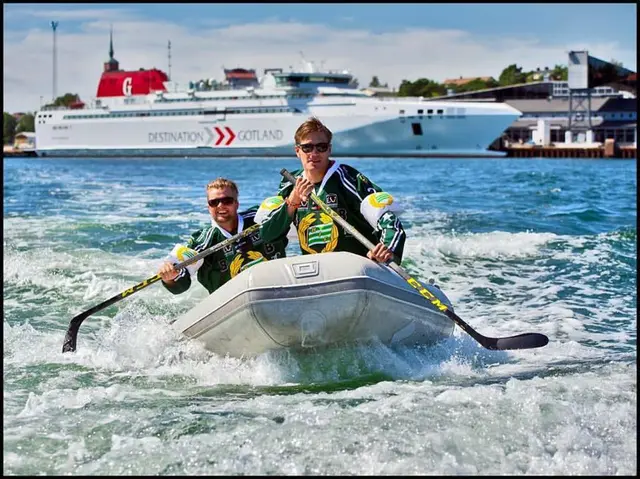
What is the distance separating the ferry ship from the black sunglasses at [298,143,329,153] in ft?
182

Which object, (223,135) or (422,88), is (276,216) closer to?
(223,135)

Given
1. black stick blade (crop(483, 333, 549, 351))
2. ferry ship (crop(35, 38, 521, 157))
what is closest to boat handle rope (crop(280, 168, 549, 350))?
black stick blade (crop(483, 333, 549, 351))

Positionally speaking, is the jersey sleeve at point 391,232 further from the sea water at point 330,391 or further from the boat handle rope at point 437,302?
the sea water at point 330,391

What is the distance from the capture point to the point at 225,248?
576cm

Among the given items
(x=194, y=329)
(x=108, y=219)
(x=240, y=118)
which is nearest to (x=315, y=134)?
(x=194, y=329)

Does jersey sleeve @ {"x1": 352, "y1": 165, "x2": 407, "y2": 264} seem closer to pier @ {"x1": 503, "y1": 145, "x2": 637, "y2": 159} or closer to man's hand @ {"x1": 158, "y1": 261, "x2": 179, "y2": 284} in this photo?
man's hand @ {"x1": 158, "y1": 261, "x2": 179, "y2": 284}

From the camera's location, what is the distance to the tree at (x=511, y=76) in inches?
4341

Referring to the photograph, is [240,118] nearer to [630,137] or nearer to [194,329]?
[630,137]

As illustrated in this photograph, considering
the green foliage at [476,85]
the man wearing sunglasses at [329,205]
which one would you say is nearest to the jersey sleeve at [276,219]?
the man wearing sunglasses at [329,205]

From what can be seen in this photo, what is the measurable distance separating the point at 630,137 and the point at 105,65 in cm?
4565

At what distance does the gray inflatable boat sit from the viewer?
5094mm

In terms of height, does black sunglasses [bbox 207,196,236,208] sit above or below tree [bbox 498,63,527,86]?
below

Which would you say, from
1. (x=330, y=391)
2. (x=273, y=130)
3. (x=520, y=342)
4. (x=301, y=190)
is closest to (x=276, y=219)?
(x=301, y=190)

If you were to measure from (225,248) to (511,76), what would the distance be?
108587 millimetres
